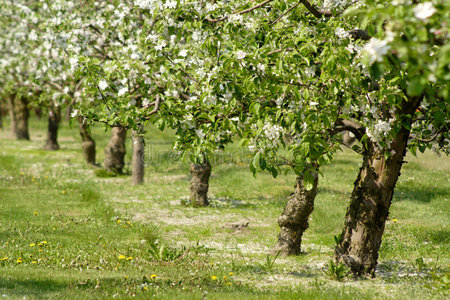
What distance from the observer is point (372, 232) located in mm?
8914

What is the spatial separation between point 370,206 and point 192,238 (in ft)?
16.8

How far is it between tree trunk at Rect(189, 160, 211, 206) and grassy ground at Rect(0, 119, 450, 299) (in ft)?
1.74

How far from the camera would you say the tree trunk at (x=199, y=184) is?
54.0 feet

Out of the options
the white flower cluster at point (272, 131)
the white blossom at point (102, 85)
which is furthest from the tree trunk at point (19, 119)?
the white flower cluster at point (272, 131)

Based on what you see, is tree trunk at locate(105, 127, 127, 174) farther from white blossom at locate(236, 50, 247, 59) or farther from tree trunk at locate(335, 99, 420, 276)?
white blossom at locate(236, 50, 247, 59)

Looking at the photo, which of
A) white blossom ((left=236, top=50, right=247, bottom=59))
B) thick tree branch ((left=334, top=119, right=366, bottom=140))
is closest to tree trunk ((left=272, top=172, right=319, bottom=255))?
thick tree branch ((left=334, top=119, right=366, bottom=140))

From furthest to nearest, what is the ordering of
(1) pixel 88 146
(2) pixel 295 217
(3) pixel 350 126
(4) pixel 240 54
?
(1) pixel 88 146, (2) pixel 295 217, (3) pixel 350 126, (4) pixel 240 54

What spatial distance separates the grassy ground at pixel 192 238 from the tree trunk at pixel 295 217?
0.35 metres

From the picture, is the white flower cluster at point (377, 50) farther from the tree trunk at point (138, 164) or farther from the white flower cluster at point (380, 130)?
the tree trunk at point (138, 164)

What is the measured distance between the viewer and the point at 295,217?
35.3ft

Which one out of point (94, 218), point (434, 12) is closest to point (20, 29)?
point (94, 218)

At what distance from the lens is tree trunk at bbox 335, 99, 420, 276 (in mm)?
8609

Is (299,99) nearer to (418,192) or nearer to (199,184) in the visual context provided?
(199,184)

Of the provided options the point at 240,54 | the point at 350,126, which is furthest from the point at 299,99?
the point at 350,126
